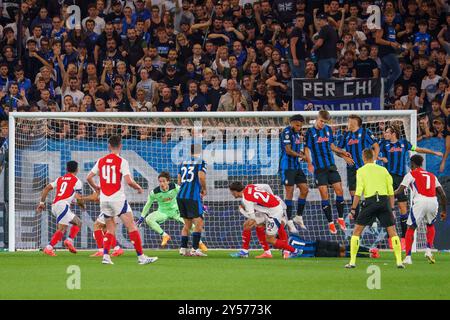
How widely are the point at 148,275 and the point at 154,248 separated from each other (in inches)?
286

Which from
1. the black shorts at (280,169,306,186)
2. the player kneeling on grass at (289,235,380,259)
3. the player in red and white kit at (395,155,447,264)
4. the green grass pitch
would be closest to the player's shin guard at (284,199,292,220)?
the black shorts at (280,169,306,186)

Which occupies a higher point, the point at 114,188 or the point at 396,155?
Answer: the point at 396,155

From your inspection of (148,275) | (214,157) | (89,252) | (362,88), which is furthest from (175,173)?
(148,275)

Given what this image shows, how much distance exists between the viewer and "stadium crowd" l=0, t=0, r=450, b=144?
23.4 meters

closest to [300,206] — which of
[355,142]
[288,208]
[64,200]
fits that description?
[288,208]

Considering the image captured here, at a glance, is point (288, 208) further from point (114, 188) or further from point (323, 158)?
point (114, 188)

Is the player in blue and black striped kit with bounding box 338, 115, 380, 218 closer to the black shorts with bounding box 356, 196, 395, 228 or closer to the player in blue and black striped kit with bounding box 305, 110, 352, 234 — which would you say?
the player in blue and black striped kit with bounding box 305, 110, 352, 234

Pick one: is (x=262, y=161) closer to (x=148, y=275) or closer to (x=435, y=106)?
(x=435, y=106)

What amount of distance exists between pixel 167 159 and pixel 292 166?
3.09 metres

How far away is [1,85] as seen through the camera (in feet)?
80.2

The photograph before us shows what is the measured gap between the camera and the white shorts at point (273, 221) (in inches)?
717

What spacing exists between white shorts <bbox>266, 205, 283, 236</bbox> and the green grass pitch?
19.1 inches

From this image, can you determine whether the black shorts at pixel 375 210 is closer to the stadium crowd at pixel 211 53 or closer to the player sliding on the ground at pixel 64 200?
the player sliding on the ground at pixel 64 200

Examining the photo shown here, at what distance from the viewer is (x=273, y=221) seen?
18.2 m
